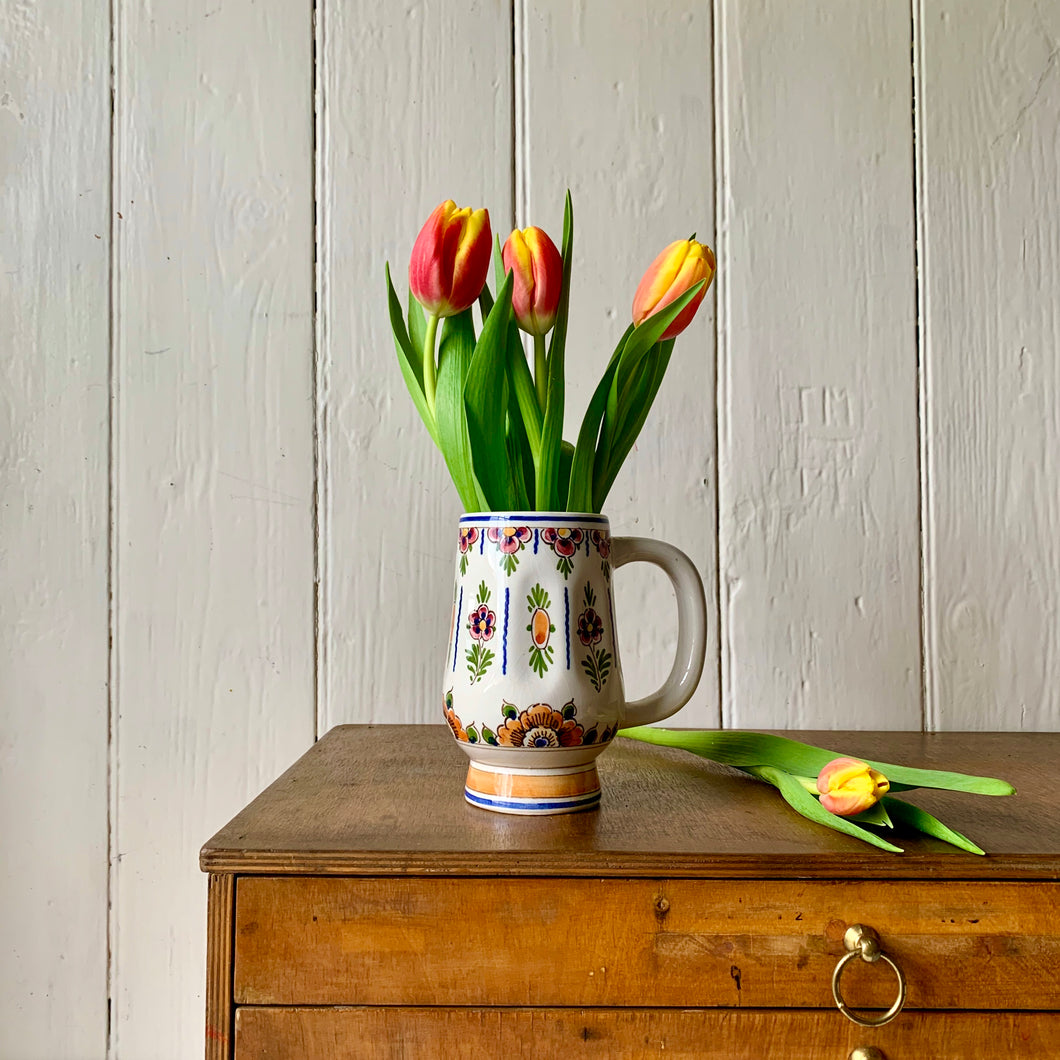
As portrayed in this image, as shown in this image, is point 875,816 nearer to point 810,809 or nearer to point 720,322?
point 810,809

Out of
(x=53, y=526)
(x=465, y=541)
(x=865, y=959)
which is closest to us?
(x=865, y=959)

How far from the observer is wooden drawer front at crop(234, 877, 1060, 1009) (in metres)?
0.47

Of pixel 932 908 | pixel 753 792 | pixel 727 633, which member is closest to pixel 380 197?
pixel 727 633

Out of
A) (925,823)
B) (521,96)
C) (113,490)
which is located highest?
(521,96)

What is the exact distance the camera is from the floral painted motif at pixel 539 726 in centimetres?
53

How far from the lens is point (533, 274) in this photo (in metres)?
0.55

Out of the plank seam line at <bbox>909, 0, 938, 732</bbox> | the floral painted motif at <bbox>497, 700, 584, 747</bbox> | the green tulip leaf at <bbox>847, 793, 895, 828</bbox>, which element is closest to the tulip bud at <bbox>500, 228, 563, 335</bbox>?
the floral painted motif at <bbox>497, 700, 584, 747</bbox>

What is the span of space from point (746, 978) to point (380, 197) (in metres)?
0.74

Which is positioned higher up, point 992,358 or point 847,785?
point 992,358

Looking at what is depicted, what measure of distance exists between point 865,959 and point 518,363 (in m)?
0.38

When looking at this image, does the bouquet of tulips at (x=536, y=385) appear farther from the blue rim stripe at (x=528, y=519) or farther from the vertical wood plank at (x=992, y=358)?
the vertical wood plank at (x=992, y=358)

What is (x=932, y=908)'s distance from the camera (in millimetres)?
474

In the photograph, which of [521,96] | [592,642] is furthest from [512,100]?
[592,642]

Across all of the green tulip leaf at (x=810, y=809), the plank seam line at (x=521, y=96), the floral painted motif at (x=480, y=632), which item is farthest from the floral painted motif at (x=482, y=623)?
the plank seam line at (x=521, y=96)
